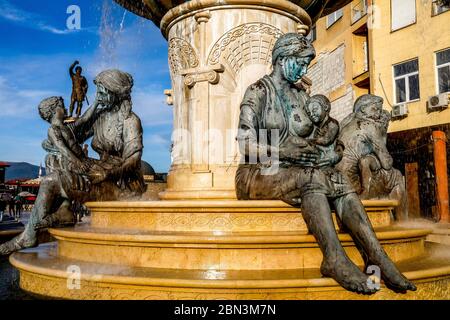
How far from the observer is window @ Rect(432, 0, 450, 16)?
17.5 metres

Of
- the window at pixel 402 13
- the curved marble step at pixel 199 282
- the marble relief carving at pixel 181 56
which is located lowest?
the curved marble step at pixel 199 282

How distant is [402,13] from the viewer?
19516 mm

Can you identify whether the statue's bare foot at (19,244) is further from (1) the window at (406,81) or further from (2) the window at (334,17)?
(2) the window at (334,17)

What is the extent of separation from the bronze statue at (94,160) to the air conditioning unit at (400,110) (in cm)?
1615

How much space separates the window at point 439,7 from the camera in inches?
687

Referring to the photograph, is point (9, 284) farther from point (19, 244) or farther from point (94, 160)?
point (94, 160)

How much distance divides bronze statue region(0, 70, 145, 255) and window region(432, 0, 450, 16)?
654 inches

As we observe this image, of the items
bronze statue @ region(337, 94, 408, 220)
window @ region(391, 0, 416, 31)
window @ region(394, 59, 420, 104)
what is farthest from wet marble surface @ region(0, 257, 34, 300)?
window @ region(391, 0, 416, 31)

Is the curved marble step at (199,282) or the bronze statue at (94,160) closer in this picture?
the curved marble step at (199,282)

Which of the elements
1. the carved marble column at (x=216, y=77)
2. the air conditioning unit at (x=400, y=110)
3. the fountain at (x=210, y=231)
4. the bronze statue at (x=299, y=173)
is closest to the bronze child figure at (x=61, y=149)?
the fountain at (x=210, y=231)

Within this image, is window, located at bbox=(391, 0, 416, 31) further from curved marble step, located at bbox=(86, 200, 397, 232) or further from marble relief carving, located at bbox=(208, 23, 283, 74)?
curved marble step, located at bbox=(86, 200, 397, 232)
